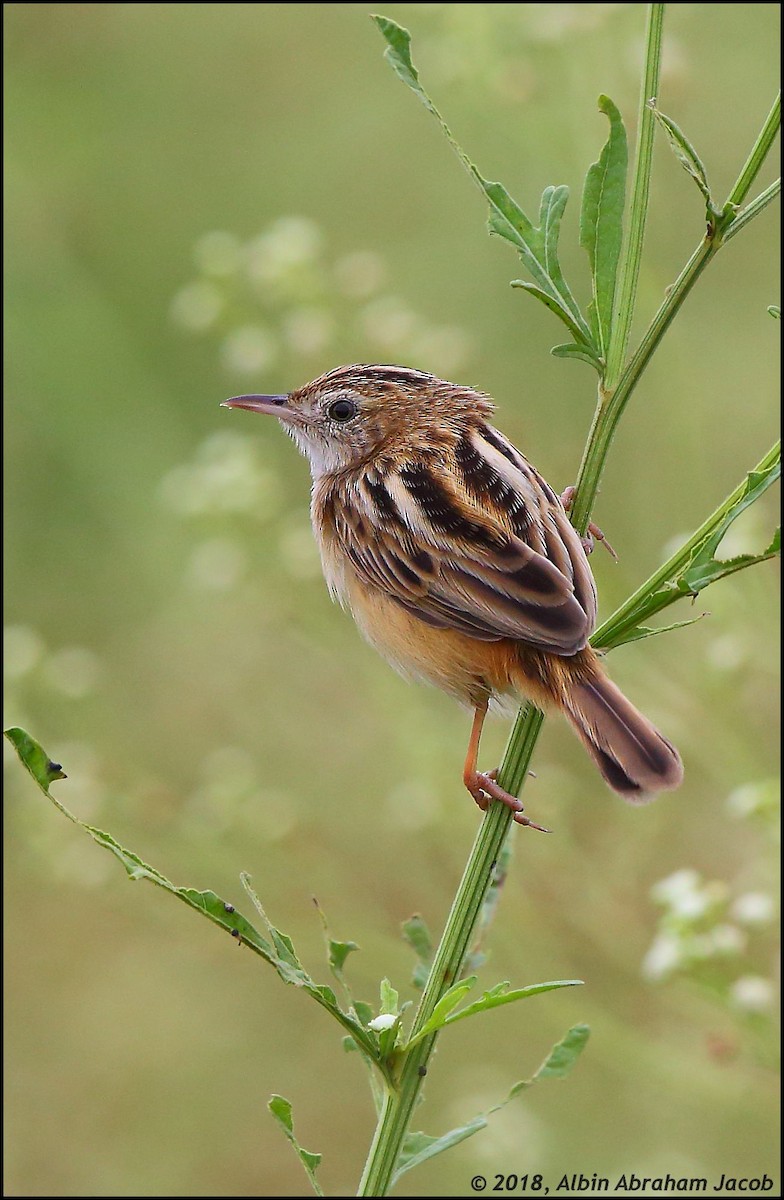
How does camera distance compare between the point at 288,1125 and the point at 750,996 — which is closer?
the point at 288,1125

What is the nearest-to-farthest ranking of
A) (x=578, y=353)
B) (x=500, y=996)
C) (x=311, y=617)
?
(x=500, y=996) < (x=578, y=353) < (x=311, y=617)

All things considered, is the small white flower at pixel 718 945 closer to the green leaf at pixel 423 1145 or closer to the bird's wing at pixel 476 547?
the bird's wing at pixel 476 547

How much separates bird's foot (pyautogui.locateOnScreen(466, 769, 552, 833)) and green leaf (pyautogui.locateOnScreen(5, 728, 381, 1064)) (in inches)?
19.8

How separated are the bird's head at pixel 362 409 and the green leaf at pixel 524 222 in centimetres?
154

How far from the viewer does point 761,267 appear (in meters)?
8.12

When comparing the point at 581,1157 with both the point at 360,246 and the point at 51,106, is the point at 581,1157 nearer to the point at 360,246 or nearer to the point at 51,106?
the point at 360,246

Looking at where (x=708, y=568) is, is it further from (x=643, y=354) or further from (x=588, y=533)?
(x=588, y=533)

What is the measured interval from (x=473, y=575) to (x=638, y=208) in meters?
1.16

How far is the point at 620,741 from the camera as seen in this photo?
299 centimetres

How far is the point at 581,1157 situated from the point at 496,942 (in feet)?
3.69

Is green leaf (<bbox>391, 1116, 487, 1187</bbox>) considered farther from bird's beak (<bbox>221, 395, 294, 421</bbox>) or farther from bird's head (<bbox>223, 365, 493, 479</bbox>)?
bird's beak (<bbox>221, 395, 294, 421</bbox>)

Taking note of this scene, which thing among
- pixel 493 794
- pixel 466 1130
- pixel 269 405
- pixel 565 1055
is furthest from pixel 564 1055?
pixel 269 405

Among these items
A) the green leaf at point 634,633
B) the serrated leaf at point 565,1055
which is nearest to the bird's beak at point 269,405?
the green leaf at point 634,633

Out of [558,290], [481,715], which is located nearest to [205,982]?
[481,715]
